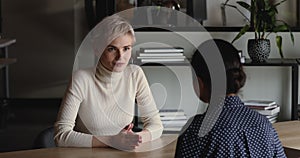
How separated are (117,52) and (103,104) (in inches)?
9.2

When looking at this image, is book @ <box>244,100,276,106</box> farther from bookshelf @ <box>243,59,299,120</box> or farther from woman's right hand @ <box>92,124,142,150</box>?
woman's right hand @ <box>92,124,142,150</box>

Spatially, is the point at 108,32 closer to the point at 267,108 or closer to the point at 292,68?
the point at 267,108

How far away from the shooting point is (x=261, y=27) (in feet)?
11.5

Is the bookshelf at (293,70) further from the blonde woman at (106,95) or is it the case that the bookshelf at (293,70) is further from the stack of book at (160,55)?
the blonde woman at (106,95)

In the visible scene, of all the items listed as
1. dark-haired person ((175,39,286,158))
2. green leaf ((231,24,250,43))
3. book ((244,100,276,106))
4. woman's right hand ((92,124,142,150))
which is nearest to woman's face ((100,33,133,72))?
woman's right hand ((92,124,142,150))

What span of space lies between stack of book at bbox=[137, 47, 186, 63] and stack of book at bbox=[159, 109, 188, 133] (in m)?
0.31

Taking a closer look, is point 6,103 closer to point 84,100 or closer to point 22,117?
point 22,117

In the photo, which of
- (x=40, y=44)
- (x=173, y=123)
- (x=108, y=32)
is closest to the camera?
(x=108, y=32)

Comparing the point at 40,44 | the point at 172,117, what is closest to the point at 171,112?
the point at 172,117

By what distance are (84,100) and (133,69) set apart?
294mm

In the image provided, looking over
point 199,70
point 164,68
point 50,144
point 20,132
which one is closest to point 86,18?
point 20,132

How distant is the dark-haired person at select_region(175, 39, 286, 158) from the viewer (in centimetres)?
158

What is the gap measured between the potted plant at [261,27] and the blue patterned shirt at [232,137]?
1836 millimetres

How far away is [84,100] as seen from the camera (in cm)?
243
